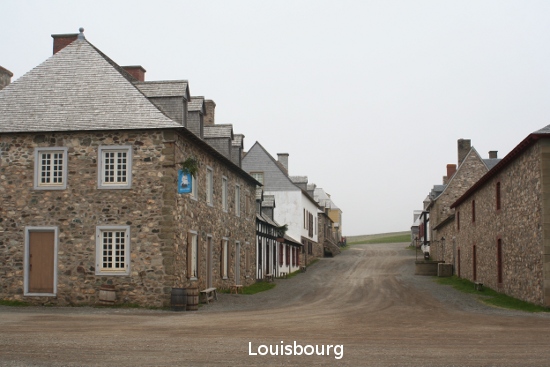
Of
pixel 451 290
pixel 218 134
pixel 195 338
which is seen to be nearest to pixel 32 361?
pixel 195 338

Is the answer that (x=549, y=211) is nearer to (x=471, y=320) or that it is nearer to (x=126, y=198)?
(x=471, y=320)

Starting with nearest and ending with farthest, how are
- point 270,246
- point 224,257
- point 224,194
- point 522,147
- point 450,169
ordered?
point 522,147, point 224,257, point 224,194, point 270,246, point 450,169

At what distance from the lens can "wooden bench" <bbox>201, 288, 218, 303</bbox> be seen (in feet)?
81.6

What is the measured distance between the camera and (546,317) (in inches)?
775

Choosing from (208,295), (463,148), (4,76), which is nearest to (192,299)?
(208,295)

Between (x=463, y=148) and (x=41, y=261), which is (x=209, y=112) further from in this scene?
(x=463, y=148)

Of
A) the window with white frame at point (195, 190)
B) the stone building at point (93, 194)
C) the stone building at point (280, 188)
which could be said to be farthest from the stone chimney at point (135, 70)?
the stone building at point (280, 188)

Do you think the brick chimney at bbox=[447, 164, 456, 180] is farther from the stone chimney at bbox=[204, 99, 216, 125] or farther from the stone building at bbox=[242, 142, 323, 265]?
the stone chimney at bbox=[204, 99, 216, 125]

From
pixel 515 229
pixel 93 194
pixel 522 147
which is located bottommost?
pixel 515 229

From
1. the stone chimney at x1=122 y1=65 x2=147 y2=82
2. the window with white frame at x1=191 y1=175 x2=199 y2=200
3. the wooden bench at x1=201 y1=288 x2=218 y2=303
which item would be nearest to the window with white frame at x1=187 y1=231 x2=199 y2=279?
the wooden bench at x1=201 y1=288 x2=218 y2=303

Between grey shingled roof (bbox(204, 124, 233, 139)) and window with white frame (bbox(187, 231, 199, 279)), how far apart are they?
6.88 meters

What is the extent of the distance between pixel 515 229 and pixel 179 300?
39.6 ft

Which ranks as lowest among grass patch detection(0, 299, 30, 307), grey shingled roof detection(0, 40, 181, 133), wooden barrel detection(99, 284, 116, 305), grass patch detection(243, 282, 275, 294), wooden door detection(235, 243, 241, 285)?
grass patch detection(243, 282, 275, 294)

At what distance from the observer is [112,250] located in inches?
902
